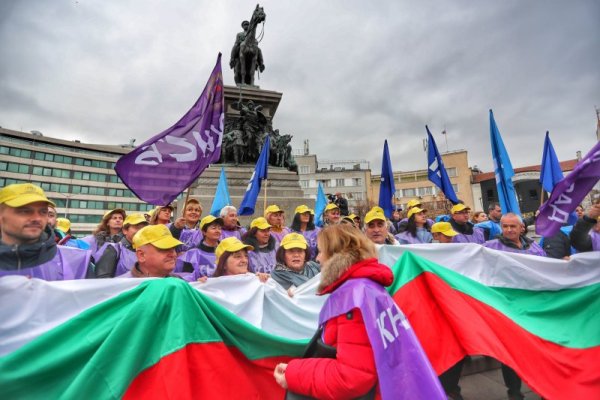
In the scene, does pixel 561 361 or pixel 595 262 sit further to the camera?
pixel 595 262

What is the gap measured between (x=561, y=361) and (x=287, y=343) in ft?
7.53

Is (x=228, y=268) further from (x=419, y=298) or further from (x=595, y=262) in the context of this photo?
(x=595, y=262)

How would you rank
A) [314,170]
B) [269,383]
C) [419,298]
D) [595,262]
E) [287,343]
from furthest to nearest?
[314,170] < [595,262] < [419,298] < [287,343] < [269,383]

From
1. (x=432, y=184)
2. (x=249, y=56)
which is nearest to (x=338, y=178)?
(x=432, y=184)

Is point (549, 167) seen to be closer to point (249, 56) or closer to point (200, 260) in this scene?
point (200, 260)

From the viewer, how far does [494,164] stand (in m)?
6.97

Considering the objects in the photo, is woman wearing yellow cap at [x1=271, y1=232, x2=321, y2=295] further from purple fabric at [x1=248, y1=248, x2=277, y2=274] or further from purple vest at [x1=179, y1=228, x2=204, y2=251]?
purple vest at [x1=179, y1=228, x2=204, y2=251]

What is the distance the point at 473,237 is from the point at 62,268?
20.9ft

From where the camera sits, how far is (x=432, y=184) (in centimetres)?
6656

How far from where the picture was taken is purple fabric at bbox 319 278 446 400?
1.58m

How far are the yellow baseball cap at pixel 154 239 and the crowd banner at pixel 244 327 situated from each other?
0.44 metres

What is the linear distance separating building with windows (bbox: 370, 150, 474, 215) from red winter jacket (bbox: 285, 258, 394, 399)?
6075cm

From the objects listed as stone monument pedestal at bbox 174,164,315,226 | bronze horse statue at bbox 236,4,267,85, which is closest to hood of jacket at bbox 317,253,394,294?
stone monument pedestal at bbox 174,164,315,226

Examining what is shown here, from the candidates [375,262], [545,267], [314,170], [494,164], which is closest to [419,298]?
[375,262]
